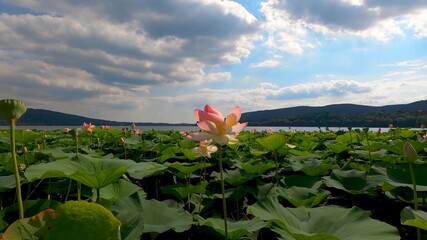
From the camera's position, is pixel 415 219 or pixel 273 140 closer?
pixel 415 219

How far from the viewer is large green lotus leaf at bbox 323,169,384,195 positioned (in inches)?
78.8

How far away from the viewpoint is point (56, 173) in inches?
53.1

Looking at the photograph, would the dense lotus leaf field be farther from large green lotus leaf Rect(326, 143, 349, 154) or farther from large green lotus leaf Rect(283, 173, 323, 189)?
large green lotus leaf Rect(326, 143, 349, 154)

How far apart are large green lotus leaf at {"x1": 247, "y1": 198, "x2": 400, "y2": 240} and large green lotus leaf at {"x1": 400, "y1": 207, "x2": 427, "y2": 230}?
0.06 m

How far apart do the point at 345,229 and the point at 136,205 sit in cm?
90

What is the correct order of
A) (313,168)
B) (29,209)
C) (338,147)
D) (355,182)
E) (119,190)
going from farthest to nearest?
(338,147) < (313,168) < (355,182) < (119,190) < (29,209)

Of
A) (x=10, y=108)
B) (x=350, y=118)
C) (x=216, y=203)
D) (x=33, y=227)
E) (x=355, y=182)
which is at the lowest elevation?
(x=216, y=203)

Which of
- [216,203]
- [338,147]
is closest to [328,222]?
[216,203]

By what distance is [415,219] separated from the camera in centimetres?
107

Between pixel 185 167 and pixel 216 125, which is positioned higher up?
pixel 216 125

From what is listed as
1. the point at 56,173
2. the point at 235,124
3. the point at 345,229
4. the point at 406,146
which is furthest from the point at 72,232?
the point at 406,146

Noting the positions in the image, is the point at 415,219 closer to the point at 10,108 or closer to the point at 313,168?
the point at 10,108

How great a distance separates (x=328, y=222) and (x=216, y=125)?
0.58 m

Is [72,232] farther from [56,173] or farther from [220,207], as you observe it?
[220,207]
